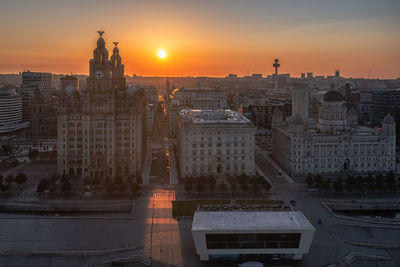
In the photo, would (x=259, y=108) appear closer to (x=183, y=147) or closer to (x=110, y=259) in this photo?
(x=183, y=147)

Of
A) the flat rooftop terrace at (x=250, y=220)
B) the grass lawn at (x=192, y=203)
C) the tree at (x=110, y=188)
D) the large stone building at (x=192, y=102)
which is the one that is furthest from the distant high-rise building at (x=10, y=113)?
the flat rooftop terrace at (x=250, y=220)

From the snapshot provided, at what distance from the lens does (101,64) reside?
2766 inches

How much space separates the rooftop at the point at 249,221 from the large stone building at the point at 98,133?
29301mm

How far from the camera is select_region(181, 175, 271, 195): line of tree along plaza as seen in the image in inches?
2317

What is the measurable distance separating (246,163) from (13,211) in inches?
1384

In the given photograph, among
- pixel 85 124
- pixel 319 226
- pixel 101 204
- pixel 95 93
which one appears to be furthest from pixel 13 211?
pixel 319 226

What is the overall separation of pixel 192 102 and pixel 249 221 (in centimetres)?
9715

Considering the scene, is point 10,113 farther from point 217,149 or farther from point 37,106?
point 217,149

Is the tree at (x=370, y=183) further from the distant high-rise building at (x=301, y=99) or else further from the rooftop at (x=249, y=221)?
the distant high-rise building at (x=301, y=99)

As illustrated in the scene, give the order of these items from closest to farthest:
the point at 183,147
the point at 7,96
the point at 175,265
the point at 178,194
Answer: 1. the point at 175,265
2. the point at 178,194
3. the point at 183,147
4. the point at 7,96

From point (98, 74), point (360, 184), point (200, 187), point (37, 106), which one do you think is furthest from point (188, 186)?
point (37, 106)

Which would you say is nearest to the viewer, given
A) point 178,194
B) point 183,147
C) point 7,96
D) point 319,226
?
point 319,226

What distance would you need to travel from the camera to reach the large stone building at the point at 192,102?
116 meters

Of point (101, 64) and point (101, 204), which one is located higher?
point (101, 64)
